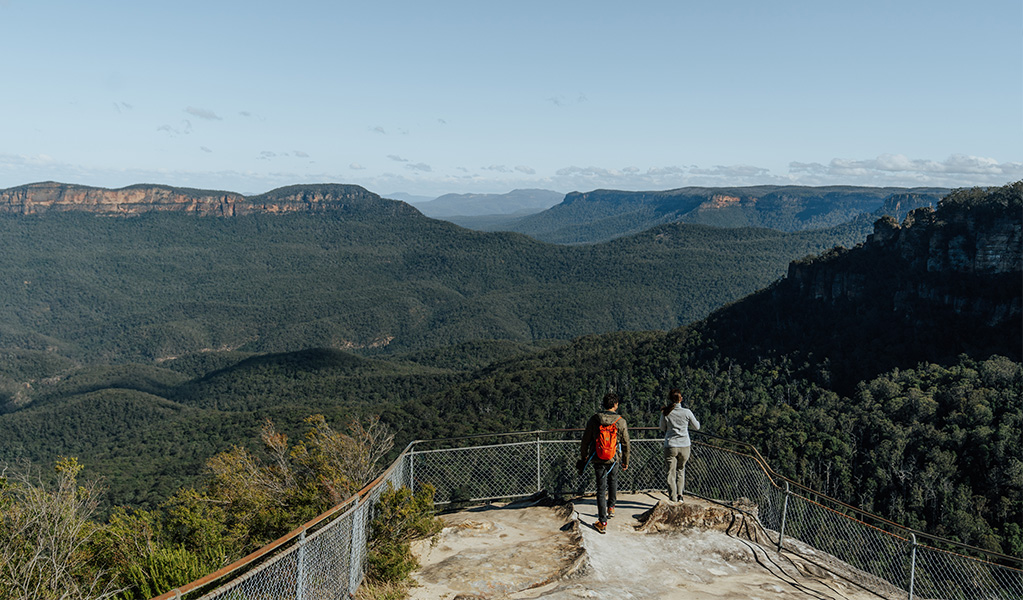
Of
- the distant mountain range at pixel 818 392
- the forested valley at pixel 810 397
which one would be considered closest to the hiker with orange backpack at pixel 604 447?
the forested valley at pixel 810 397

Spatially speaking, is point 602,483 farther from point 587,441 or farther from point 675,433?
point 675,433

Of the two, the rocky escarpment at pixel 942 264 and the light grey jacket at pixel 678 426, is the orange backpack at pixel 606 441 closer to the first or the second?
the light grey jacket at pixel 678 426

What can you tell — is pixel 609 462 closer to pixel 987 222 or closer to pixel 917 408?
pixel 917 408

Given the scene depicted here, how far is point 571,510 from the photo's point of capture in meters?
12.0

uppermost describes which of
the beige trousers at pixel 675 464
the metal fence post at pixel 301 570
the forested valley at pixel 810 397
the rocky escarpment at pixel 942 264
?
the metal fence post at pixel 301 570

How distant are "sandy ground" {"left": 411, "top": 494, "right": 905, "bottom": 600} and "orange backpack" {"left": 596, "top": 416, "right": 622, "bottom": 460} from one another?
1.39m

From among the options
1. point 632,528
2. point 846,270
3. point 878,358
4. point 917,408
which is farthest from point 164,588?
point 846,270

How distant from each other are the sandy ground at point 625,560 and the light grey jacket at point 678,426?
1.10 meters

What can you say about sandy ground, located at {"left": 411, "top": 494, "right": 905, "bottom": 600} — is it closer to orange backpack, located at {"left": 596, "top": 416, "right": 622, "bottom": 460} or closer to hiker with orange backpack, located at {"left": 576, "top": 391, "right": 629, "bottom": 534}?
hiker with orange backpack, located at {"left": 576, "top": 391, "right": 629, "bottom": 534}

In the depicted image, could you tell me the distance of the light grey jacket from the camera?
38.4 ft

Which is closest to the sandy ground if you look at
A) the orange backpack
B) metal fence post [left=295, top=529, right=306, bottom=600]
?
the orange backpack

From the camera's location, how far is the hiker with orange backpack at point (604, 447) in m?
10.6

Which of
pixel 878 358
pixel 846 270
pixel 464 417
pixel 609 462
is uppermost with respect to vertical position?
pixel 609 462

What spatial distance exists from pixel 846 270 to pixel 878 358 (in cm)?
1978
